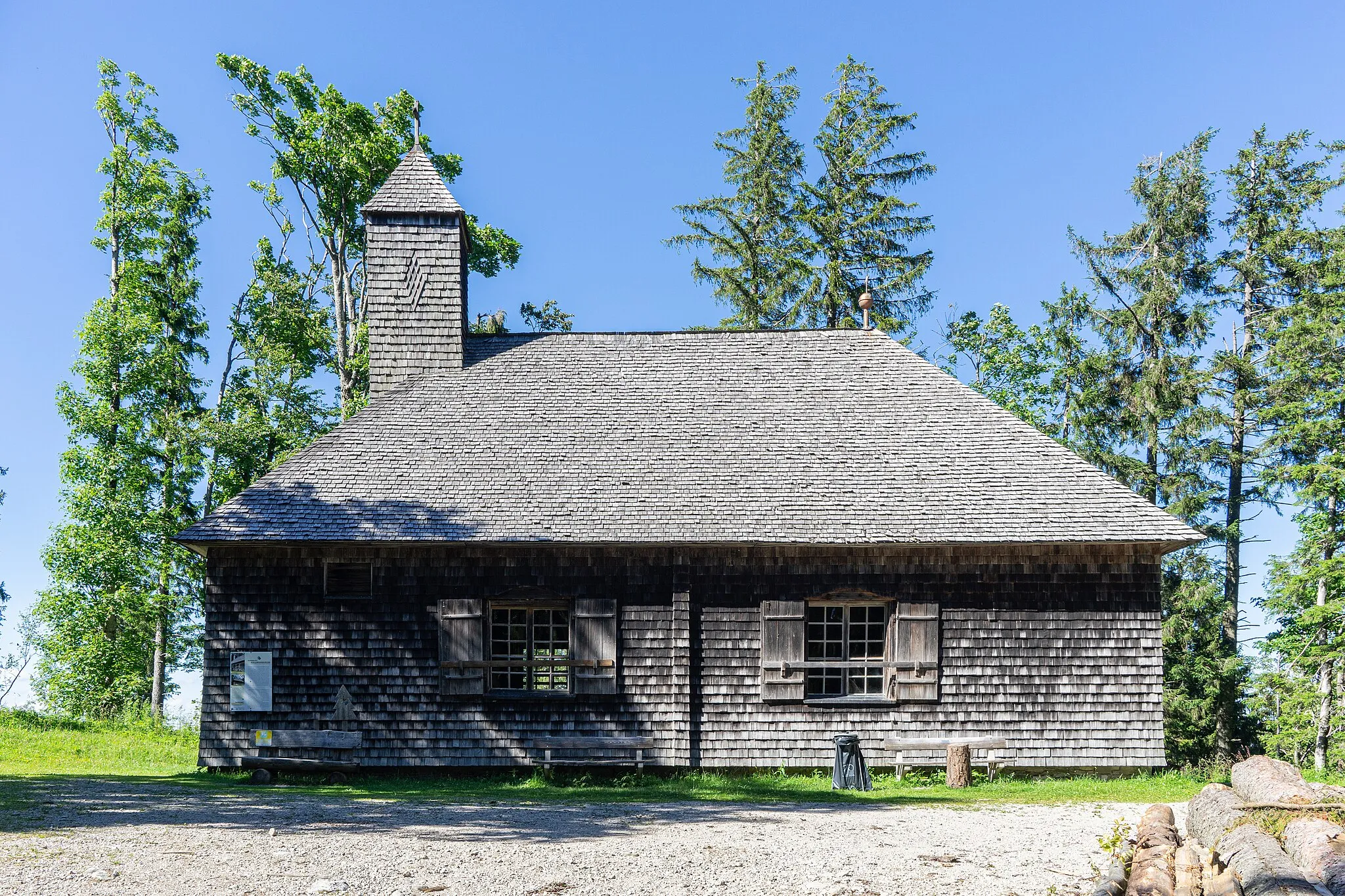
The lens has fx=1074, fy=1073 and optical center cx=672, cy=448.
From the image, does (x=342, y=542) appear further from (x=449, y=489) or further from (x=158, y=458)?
(x=158, y=458)

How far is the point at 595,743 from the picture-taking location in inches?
548

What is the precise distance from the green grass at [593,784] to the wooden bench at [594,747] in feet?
0.61

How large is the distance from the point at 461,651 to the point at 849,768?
205 inches

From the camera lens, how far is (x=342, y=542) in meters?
14.0

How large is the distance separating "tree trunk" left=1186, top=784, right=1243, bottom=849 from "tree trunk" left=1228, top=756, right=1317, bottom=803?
4.8 inches

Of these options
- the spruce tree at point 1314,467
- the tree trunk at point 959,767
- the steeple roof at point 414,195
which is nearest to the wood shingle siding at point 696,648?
the tree trunk at point 959,767

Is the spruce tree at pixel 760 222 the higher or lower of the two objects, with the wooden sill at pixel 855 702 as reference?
higher

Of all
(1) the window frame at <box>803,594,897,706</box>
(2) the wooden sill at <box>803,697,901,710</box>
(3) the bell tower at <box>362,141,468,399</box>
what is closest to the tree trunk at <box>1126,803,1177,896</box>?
(2) the wooden sill at <box>803,697,901,710</box>

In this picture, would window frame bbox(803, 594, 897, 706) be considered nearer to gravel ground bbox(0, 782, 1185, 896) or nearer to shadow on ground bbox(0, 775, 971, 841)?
shadow on ground bbox(0, 775, 971, 841)

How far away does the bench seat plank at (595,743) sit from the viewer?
13.9 meters

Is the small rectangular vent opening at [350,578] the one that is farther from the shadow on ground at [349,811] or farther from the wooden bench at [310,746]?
the shadow on ground at [349,811]

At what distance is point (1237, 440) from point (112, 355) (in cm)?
2642

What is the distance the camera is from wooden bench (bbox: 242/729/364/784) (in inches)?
540

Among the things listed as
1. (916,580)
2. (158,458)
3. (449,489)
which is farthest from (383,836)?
(158,458)
